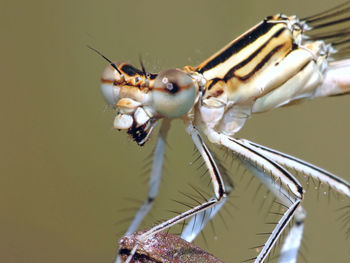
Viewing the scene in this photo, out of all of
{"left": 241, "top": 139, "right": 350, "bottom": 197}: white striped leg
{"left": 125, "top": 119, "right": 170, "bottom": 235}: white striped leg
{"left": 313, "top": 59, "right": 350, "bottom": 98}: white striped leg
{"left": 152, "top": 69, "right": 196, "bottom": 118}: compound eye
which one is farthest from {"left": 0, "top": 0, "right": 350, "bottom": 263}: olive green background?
{"left": 152, "top": 69, "right": 196, "bottom": 118}: compound eye

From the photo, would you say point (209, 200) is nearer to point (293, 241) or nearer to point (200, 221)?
point (200, 221)

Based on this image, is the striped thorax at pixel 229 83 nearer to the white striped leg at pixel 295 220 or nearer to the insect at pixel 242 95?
the insect at pixel 242 95

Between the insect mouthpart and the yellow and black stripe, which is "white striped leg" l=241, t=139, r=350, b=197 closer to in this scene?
the yellow and black stripe

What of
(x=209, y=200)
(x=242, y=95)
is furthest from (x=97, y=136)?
(x=209, y=200)

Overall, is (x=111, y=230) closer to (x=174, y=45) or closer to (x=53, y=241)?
(x=53, y=241)

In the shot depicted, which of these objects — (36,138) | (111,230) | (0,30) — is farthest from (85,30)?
(111,230)
